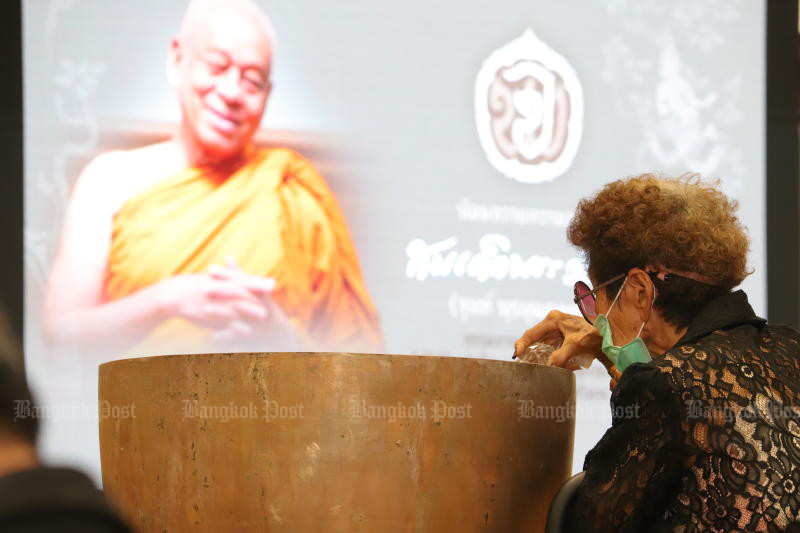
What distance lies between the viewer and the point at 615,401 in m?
1.04

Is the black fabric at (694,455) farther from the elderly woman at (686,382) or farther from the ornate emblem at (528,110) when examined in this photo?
the ornate emblem at (528,110)

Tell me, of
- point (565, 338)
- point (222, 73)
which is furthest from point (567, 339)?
point (222, 73)

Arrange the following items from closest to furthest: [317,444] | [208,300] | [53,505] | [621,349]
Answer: [53,505] → [317,444] → [621,349] → [208,300]

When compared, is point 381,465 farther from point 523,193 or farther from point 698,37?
point 698,37

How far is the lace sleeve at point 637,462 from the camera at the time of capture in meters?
0.99

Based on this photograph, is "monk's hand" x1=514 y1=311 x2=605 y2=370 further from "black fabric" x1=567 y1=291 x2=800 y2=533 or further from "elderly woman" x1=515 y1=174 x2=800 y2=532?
"black fabric" x1=567 y1=291 x2=800 y2=533

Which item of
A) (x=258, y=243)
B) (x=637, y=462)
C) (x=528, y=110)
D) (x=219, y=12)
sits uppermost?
(x=219, y=12)

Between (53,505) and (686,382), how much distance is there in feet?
2.49

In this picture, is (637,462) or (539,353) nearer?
(637,462)

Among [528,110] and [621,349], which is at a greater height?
[528,110]

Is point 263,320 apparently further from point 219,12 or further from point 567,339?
point 567,339

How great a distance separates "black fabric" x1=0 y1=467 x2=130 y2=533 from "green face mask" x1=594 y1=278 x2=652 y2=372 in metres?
0.84

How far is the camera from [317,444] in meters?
0.95

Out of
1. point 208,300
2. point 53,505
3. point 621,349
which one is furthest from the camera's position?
point 208,300
